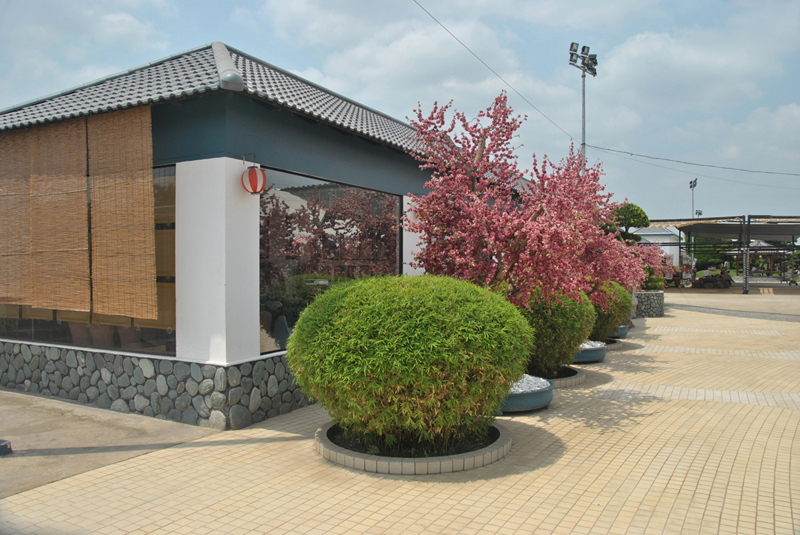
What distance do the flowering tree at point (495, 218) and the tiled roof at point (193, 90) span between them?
1635 millimetres

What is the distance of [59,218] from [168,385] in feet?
9.70

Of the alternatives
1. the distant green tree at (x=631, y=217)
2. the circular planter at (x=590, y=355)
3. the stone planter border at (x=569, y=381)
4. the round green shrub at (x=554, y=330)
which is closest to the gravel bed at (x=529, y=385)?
the round green shrub at (x=554, y=330)

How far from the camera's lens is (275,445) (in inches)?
225

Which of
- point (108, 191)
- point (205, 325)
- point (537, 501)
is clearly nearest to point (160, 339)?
point (205, 325)

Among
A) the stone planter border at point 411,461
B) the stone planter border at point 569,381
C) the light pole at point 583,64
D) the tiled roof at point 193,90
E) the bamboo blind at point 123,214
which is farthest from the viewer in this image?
the light pole at point 583,64

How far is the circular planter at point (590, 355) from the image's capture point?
10.9 m

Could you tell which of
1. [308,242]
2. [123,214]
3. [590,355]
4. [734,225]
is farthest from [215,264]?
[734,225]

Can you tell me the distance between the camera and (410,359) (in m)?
4.53

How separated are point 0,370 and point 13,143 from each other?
134 inches

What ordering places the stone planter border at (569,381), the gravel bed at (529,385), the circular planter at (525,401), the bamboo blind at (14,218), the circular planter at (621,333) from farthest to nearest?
1. the circular planter at (621,333)
2. the stone planter border at (569,381)
3. the bamboo blind at (14,218)
4. the gravel bed at (529,385)
5. the circular planter at (525,401)

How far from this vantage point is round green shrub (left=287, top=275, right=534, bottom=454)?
4582 millimetres

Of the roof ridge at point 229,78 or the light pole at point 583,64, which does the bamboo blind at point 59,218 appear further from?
the light pole at point 583,64

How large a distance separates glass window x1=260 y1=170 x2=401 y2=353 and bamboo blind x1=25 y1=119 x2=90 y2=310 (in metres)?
2.44

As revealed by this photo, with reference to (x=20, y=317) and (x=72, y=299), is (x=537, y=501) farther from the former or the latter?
(x=20, y=317)
